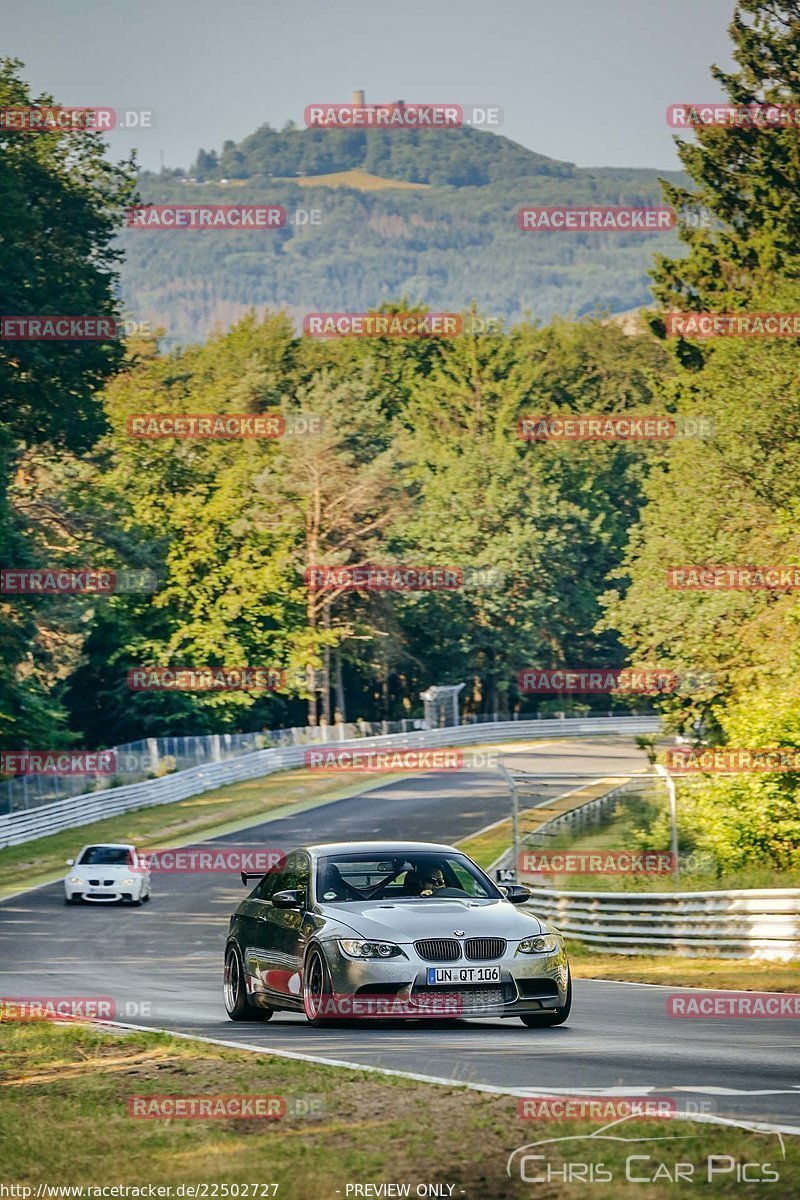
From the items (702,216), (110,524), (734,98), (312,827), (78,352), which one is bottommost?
(312,827)

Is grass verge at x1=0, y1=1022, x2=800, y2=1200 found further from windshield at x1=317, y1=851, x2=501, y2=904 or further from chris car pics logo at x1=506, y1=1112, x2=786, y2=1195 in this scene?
windshield at x1=317, y1=851, x2=501, y2=904

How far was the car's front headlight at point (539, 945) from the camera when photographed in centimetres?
1247

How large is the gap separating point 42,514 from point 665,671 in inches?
840

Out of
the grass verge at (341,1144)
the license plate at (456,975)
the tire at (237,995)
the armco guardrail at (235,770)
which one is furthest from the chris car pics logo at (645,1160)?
the armco guardrail at (235,770)

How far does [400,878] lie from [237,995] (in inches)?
84.2

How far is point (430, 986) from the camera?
40.3 ft

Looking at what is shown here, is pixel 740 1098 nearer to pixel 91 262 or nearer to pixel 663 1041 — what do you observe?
pixel 663 1041

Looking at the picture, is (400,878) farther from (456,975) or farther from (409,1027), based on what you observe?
(456,975)

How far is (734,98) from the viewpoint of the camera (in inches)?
2516

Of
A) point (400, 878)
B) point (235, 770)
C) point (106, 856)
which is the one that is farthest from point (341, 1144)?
point (235, 770)

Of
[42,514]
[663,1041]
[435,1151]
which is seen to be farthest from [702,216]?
[435,1151]

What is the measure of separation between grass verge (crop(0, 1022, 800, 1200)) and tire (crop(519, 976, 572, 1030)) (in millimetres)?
2967

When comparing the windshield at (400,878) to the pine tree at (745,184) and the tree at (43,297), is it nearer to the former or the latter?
the tree at (43,297)

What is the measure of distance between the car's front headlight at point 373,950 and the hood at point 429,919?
42 mm
